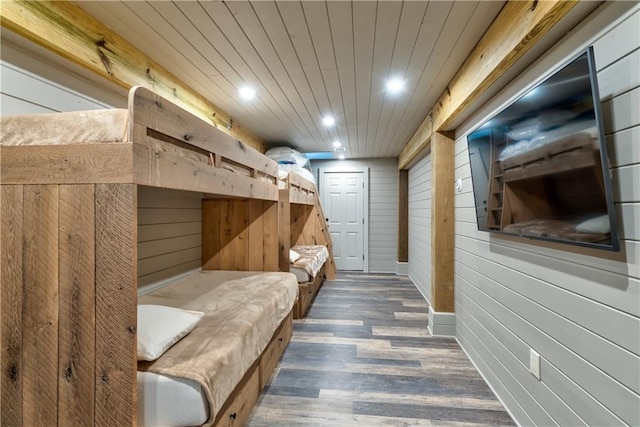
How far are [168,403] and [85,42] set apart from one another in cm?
173

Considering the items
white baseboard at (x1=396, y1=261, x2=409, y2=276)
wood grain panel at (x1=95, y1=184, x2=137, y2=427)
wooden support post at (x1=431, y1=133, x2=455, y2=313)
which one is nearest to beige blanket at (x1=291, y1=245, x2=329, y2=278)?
wooden support post at (x1=431, y1=133, x2=455, y2=313)

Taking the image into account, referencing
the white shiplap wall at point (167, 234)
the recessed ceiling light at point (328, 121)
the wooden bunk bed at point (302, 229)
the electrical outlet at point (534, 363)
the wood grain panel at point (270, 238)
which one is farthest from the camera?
the recessed ceiling light at point (328, 121)

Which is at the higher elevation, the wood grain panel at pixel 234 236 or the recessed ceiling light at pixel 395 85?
the recessed ceiling light at pixel 395 85

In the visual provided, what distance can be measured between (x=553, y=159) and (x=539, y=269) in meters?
0.58

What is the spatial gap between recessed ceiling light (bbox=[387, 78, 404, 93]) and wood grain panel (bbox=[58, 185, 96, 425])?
6.59ft

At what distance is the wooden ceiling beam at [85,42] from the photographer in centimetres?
114

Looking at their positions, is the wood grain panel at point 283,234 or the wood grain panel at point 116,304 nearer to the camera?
the wood grain panel at point 116,304

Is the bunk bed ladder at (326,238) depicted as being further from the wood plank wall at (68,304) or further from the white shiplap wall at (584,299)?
the wood plank wall at (68,304)

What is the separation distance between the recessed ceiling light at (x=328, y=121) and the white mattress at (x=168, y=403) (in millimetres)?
2610

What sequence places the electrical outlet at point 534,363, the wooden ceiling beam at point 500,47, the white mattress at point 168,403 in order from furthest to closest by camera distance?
the electrical outlet at point 534,363 → the wooden ceiling beam at point 500,47 → the white mattress at point 168,403

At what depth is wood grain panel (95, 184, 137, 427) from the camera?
0.88 metres

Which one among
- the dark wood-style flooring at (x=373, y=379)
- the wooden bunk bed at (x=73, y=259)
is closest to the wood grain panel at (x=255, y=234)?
the dark wood-style flooring at (x=373, y=379)

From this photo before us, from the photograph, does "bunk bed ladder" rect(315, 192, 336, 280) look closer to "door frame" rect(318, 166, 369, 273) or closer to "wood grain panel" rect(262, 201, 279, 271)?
"door frame" rect(318, 166, 369, 273)

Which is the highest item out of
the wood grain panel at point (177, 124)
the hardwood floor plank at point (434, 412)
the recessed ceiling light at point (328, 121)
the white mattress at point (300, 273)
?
the recessed ceiling light at point (328, 121)
